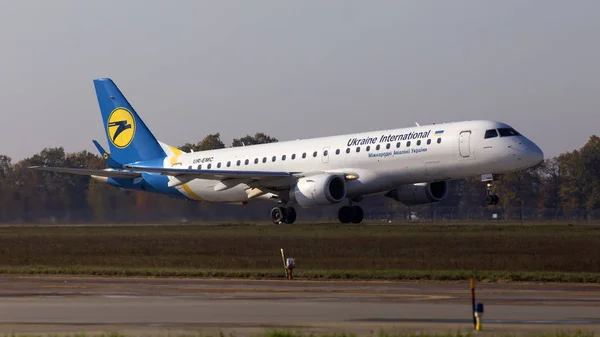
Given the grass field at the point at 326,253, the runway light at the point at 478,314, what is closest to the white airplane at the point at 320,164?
the grass field at the point at 326,253

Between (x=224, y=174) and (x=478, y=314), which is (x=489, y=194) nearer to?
(x=224, y=174)

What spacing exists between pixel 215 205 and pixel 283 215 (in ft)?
25.3

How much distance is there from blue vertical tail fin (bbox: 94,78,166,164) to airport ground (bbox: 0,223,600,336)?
13.1 metres

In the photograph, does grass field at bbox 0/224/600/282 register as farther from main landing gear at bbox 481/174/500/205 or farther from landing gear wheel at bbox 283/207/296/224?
landing gear wheel at bbox 283/207/296/224

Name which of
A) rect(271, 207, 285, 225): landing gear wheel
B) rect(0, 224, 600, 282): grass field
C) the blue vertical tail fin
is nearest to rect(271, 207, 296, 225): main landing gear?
rect(271, 207, 285, 225): landing gear wheel

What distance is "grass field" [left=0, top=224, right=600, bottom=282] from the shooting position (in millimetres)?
29875

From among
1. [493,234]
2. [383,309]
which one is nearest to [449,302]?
[383,309]

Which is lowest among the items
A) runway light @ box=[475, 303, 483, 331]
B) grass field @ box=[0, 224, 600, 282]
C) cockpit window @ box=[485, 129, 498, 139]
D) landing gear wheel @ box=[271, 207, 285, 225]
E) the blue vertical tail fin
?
runway light @ box=[475, 303, 483, 331]

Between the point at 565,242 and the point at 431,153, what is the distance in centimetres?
1051

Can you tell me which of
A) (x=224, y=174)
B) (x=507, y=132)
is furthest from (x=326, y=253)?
(x=224, y=174)

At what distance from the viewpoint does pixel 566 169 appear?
106 metres

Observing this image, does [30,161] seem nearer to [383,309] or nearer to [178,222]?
[178,222]

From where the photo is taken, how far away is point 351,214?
5525 centimetres

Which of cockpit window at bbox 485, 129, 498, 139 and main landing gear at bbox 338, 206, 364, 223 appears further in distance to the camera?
main landing gear at bbox 338, 206, 364, 223
